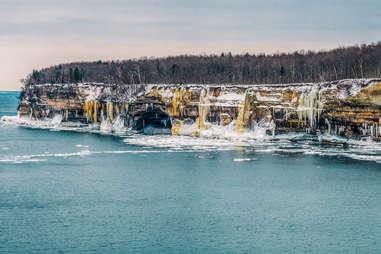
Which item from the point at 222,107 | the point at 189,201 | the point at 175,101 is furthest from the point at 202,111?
the point at 189,201

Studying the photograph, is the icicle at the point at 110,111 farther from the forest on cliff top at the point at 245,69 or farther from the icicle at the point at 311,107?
the icicle at the point at 311,107

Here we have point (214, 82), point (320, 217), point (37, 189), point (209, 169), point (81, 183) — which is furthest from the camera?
point (214, 82)

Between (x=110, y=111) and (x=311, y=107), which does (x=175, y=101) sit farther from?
(x=311, y=107)

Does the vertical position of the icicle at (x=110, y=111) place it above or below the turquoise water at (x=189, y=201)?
above

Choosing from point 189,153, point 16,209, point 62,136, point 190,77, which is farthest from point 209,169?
point 190,77

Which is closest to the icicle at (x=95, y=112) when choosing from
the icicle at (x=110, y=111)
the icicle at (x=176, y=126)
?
the icicle at (x=110, y=111)

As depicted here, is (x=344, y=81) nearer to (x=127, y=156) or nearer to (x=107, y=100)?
(x=127, y=156)

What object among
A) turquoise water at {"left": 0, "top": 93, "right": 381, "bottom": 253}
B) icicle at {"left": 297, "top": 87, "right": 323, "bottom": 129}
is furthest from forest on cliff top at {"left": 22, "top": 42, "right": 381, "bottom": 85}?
turquoise water at {"left": 0, "top": 93, "right": 381, "bottom": 253}
